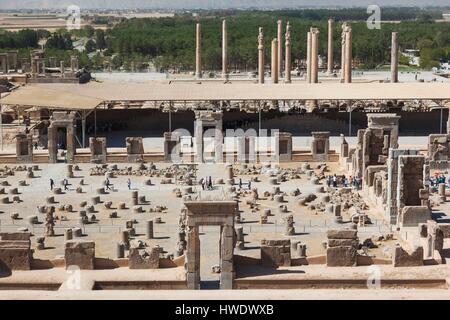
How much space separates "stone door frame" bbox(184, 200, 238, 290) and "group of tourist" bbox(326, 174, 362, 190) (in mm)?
15099

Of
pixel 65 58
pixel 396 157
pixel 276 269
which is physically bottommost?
pixel 276 269

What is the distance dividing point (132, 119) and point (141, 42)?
56.9 m

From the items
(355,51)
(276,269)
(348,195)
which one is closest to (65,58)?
(355,51)

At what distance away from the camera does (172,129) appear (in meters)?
51.3

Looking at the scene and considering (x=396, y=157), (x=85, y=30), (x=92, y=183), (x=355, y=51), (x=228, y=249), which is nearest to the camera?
(x=228, y=249)

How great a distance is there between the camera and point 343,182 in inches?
1452

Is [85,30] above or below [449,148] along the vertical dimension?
above

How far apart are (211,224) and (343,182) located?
633 inches

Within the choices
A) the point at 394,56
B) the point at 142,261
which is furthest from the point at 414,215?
the point at 394,56

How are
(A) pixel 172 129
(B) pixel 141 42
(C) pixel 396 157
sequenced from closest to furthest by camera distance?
1. (C) pixel 396 157
2. (A) pixel 172 129
3. (B) pixel 141 42

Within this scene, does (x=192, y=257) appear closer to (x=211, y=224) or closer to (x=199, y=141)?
(x=211, y=224)

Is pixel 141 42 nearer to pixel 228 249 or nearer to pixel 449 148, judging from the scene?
pixel 449 148

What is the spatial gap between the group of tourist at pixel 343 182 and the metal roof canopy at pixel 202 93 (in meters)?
12.2

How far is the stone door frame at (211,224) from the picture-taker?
21672 millimetres
